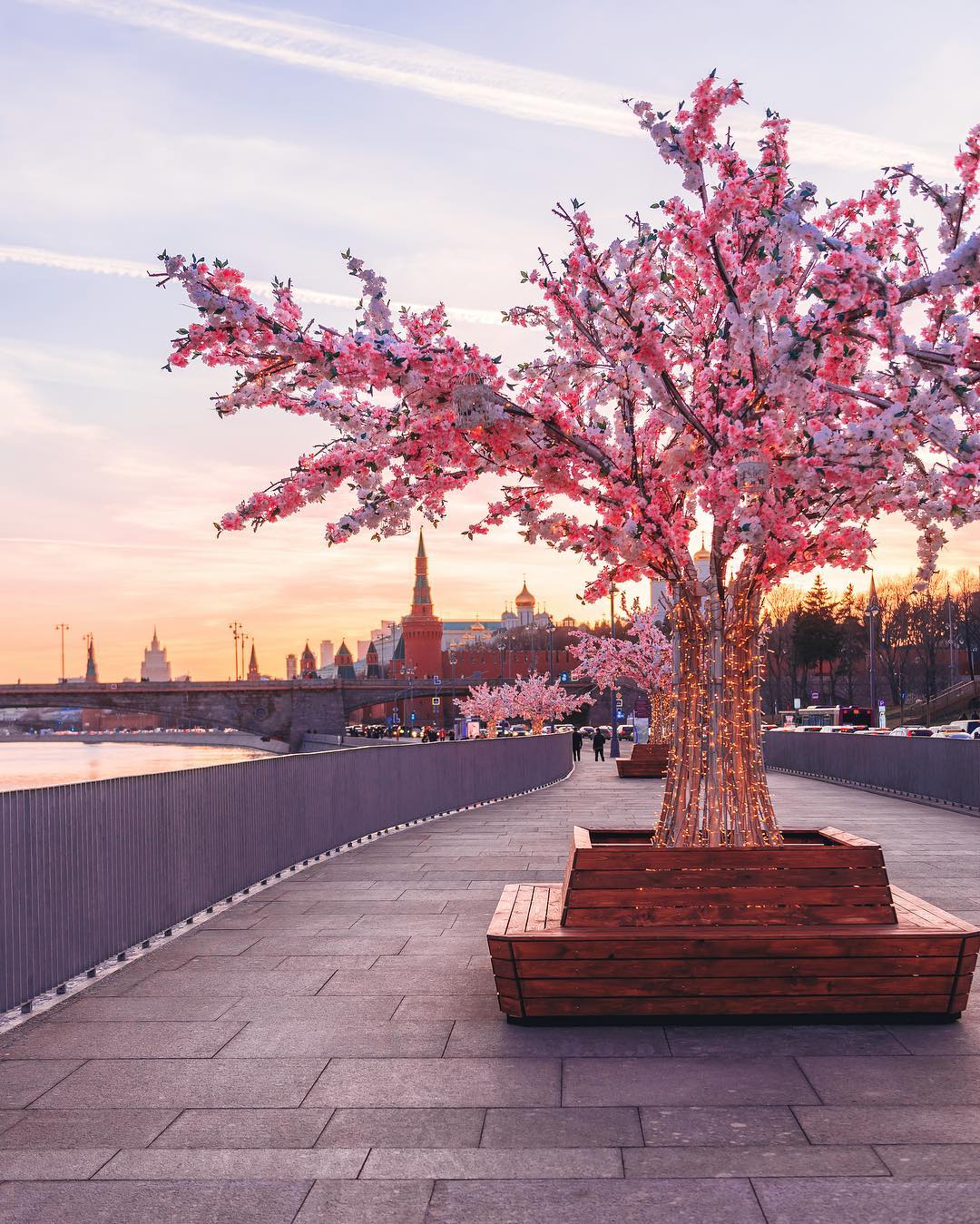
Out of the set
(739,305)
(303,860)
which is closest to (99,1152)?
(739,305)

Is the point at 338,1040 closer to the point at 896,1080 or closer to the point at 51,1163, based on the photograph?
the point at 51,1163

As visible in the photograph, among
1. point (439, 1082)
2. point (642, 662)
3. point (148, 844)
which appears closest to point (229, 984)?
point (148, 844)

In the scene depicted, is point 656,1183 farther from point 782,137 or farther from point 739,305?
point 782,137

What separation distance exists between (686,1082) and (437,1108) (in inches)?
48.3

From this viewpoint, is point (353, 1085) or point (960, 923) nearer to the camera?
point (353, 1085)

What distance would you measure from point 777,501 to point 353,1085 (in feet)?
13.5

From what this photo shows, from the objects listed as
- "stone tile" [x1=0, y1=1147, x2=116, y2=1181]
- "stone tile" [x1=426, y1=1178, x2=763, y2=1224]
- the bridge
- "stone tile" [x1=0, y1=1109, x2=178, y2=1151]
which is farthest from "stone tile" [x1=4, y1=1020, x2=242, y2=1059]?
the bridge

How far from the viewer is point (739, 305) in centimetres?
850

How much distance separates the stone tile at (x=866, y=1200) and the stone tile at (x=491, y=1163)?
551 mm

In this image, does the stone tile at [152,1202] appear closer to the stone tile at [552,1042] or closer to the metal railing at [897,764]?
the stone tile at [552,1042]

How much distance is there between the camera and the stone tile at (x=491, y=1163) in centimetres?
531

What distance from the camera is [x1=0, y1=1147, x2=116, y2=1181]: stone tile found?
5.36 m

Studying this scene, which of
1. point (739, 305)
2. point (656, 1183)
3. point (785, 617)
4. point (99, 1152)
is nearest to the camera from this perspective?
point (656, 1183)

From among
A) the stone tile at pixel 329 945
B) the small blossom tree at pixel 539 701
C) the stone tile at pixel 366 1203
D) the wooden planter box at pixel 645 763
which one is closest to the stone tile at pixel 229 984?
the stone tile at pixel 329 945
